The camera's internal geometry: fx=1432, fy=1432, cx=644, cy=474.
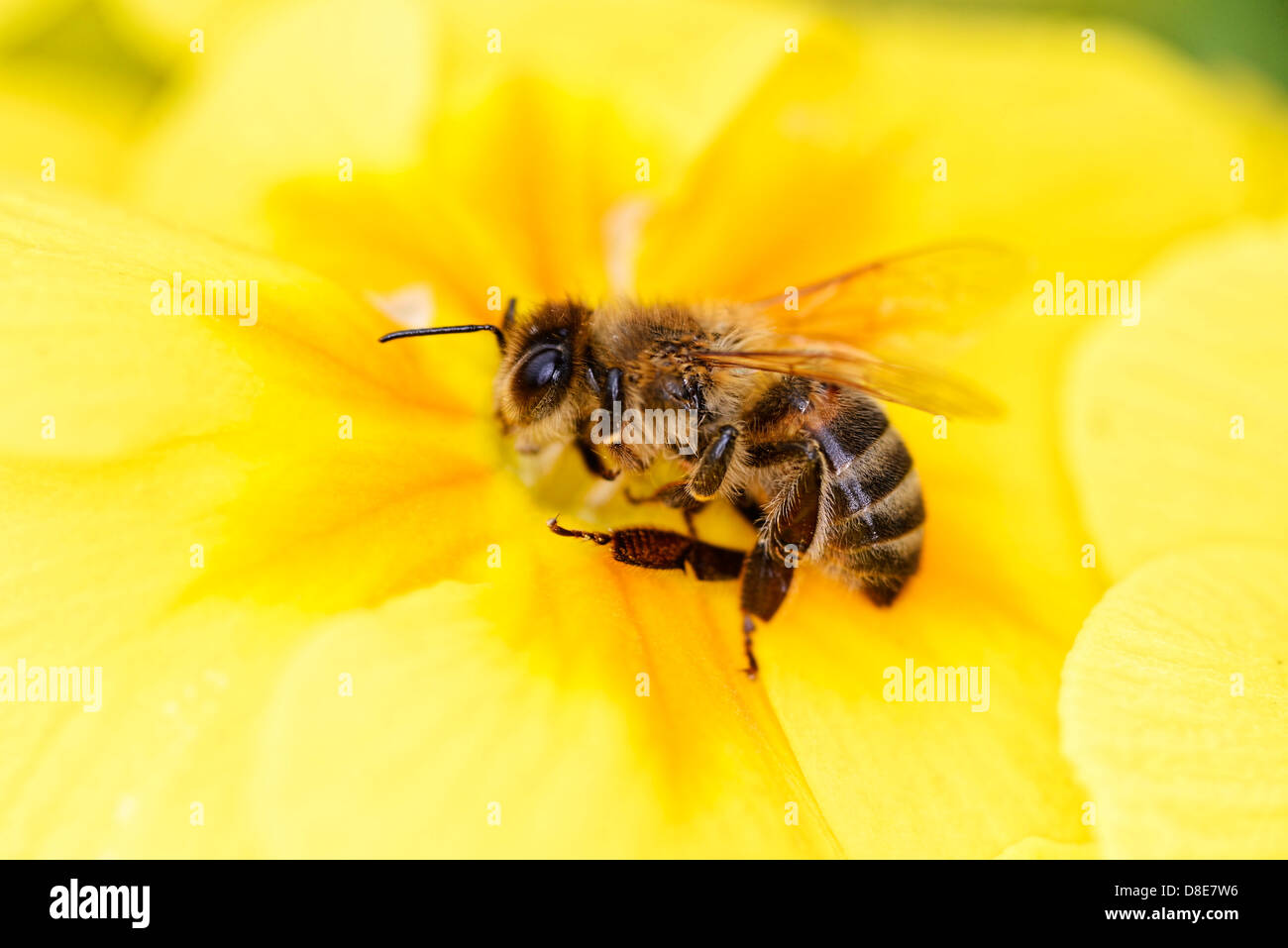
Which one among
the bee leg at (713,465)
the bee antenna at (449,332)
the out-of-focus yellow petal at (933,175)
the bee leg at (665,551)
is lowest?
the bee leg at (665,551)

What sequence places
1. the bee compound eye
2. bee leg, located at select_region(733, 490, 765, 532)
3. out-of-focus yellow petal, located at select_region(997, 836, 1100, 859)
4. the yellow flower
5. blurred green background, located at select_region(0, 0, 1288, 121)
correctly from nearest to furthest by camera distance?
the yellow flower → out-of-focus yellow petal, located at select_region(997, 836, 1100, 859) → the bee compound eye → bee leg, located at select_region(733, 490, 765, 532) → blurred green background, located at select_region(0, 0, 1288, 121)

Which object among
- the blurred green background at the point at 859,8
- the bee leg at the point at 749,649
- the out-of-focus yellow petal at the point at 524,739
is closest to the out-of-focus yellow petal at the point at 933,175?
the blurred green background at the point at 859,8

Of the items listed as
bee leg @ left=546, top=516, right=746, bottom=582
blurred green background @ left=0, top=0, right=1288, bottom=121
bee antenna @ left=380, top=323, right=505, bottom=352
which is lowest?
bee leg @ left=546, top=516, right=746, bottom=582

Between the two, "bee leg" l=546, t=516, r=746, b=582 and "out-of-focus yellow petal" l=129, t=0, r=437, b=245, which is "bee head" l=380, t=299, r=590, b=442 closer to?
"bee leg" l=546, t=516, r=746, b=582

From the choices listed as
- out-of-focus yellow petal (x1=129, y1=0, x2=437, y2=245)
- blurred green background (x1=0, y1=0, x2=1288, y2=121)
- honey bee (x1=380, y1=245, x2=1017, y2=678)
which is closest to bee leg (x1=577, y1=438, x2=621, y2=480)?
honey bee (x1=380, y1=245, x2=1017, y2=678)

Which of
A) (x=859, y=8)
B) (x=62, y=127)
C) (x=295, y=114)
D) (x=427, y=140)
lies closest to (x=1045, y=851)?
(x=427, y=140)

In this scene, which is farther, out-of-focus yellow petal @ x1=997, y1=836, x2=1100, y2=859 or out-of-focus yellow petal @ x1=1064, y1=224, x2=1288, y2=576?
out-of-focus yellow petal @ x1=1064, y1=224, x2=1288, y2=576
